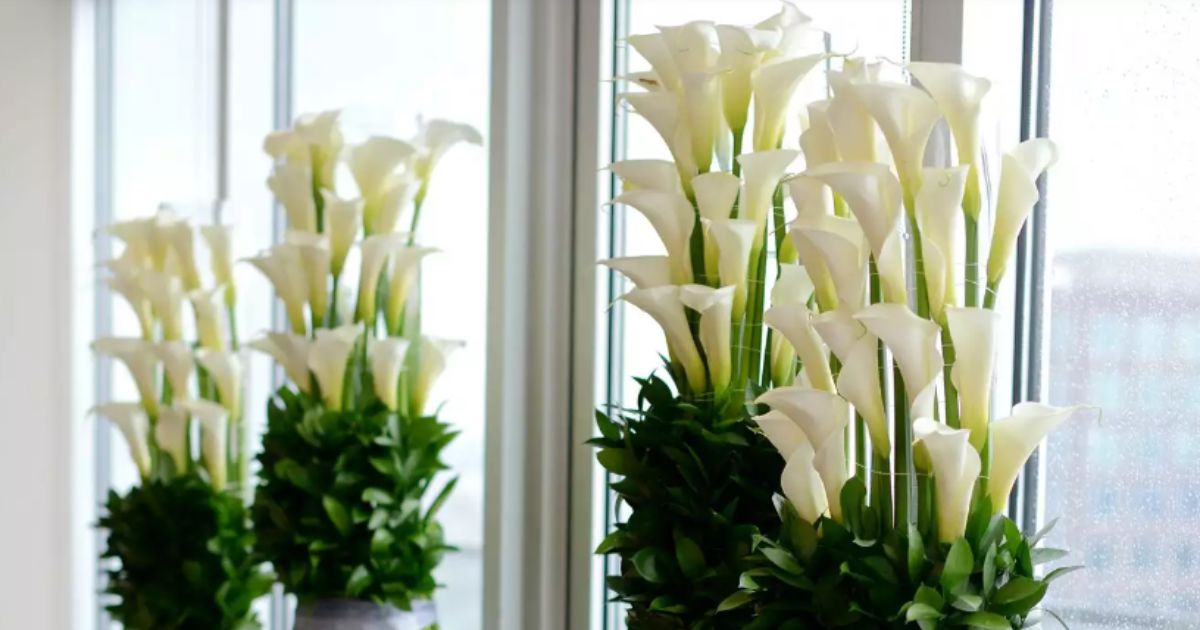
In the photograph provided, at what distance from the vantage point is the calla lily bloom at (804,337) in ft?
4.42

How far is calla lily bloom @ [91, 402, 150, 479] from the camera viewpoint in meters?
2.49

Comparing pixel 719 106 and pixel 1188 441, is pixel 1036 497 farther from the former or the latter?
pixel 719 106

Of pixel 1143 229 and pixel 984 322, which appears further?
pixel 1143 229

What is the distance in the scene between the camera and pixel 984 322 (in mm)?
1237

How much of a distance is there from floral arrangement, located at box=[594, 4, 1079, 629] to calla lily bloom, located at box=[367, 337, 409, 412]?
2.01 feet

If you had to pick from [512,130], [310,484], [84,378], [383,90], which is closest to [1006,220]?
[512,130]

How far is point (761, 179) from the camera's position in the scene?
1.48 meters

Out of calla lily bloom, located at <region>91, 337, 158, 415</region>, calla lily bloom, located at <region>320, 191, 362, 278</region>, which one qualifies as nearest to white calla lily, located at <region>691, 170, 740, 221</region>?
calla lily bloom, located at <region>320, 191, 362, 278</region>

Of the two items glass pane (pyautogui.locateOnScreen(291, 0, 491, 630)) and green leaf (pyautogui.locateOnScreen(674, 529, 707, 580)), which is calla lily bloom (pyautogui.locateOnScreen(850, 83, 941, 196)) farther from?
glass pane (pyautogui.locateOnScreen(291, 0, 491, 630))

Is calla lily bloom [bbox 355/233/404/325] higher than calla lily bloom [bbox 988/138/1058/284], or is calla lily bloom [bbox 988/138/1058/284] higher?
calla lily bloom [bbox 988/138/1058/284]

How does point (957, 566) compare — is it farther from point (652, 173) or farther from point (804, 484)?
point (652, 173)

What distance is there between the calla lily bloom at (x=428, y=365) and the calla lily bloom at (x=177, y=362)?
56 centimetres

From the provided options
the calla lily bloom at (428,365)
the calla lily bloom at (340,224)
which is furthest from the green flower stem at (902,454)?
the calla lily bloom at (340,224)

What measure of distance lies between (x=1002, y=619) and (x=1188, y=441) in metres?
0.37
